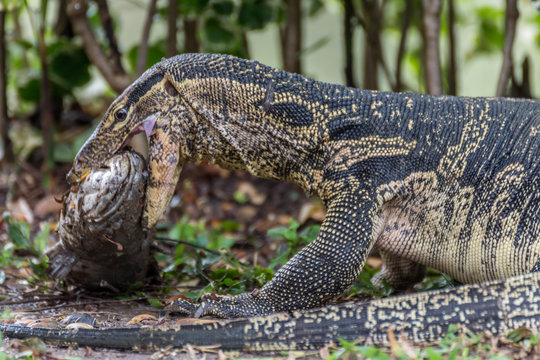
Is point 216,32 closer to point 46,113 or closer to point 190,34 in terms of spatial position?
point 190,34

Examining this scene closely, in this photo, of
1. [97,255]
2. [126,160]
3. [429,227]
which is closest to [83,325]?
[97,255]

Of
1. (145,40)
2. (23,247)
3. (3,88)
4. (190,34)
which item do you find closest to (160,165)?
(23,247)

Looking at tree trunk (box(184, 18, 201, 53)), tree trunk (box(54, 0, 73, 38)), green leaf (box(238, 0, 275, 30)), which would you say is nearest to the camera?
green leaf (box(238, 0, 275, 30))

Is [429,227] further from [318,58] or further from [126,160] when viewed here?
[318,58]

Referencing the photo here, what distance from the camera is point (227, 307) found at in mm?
4078

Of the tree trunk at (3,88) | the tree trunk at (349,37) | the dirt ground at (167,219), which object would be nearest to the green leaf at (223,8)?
the tree trunk at (349,37)

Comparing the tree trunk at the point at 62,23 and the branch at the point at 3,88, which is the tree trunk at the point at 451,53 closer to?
the tree trunk at the point at 62,23

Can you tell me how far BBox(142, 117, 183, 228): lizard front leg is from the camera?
4.31 m

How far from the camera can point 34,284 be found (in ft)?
16.5

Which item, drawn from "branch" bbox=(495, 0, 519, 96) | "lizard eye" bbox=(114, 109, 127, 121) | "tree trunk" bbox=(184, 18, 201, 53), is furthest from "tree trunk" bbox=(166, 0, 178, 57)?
"branch" bbox=(495, 0, 519, 96)

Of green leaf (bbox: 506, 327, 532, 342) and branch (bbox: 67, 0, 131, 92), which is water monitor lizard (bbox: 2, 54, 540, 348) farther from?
branch (bbox: 67, 0, 131, 92)

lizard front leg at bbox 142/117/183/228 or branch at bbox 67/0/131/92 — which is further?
branch at bbox 67/0/131/92

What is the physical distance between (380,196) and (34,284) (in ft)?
8.92

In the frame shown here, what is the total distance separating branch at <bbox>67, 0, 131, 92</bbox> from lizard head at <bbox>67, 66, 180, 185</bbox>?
8.74ft
